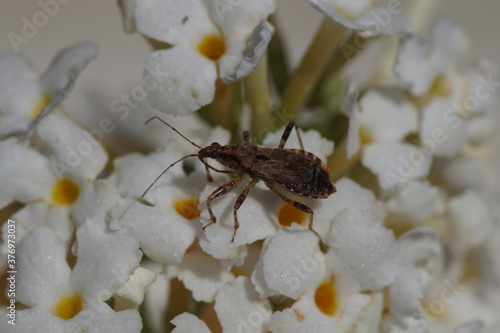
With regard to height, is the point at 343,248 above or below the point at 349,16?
below

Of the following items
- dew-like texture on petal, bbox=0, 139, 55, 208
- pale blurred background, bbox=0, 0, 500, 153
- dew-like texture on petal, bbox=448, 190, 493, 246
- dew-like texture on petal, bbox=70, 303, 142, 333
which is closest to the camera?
dew-like texture on petal, bbox=70, 303, 142, 333

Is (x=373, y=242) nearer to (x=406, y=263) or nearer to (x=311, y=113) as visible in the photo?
(x=406, y=263)

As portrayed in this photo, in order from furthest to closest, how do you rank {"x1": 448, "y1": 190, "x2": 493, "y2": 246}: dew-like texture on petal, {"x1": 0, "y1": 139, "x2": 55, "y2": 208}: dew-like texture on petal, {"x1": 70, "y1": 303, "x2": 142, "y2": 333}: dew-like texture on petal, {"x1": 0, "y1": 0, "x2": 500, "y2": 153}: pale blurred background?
{"x1": 0, "y1": 0, "x2": 500, "y2": 153}: pale blurred background
{"x1": 448, "y1": 190, "x2": 493, "y2": 246}: dew-like texture on petal
{"x1": 0, "y1": 139, "x2": 55, "y2": 208}: dew-like texture on petal
{"x1": 70, "y1": 303, "x2": 142, "y2": 333}: dew-like texture on petal

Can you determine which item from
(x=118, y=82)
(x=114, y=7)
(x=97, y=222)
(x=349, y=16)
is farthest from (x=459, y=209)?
(x=114, y=7)

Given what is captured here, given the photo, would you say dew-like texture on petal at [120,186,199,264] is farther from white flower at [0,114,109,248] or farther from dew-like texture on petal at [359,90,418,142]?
dew-like texture on petal at [359,90,418,142]

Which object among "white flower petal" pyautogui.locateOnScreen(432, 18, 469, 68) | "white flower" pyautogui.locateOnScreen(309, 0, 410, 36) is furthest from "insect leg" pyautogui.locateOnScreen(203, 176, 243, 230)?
"white flower petal" pyautogui.locateOnScreen(432, 18, 469, 68)

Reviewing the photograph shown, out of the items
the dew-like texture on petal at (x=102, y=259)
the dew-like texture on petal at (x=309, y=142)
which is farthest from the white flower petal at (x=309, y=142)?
the dew-like texture on petal at (x=102, y=259)

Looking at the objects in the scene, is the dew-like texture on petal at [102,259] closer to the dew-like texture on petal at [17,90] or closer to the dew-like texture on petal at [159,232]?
the dew-like texture on petal at [159,232]
